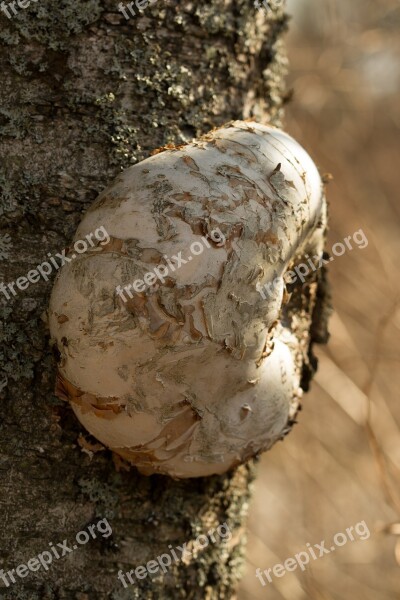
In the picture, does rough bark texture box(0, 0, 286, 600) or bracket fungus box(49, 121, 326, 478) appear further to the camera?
rough bark texture box(0, 0, 286, 600)

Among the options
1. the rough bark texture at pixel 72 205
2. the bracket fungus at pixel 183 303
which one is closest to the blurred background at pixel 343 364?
the rough bark texture at pixel 72 205

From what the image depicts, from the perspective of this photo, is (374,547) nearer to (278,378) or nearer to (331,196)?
(331,196)

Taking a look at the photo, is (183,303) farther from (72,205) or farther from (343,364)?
(343,364)

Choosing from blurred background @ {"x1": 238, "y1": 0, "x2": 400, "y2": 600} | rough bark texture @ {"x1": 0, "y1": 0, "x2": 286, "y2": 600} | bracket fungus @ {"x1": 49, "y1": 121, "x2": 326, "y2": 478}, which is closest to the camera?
bracket fungus @ {"x1": 49, "y1": 121, "x2": 326, "y2": 478}

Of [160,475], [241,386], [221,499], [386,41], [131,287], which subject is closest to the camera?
[131,287]

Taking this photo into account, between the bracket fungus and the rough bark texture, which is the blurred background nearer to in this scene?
the rough bark texture

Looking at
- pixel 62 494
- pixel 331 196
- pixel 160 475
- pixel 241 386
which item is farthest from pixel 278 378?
A: pixel 331 196

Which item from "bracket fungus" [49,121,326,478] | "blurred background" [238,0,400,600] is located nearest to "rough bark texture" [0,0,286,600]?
"bracket fungus" [49,121,326,478]
